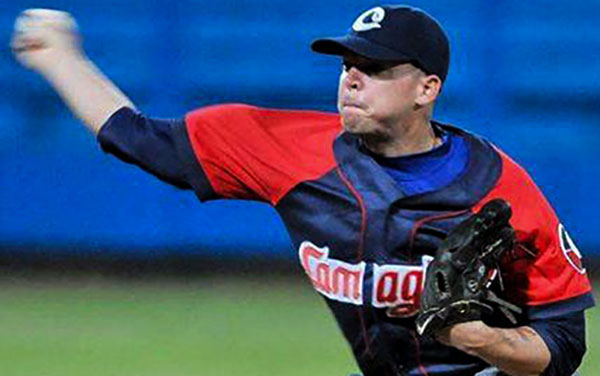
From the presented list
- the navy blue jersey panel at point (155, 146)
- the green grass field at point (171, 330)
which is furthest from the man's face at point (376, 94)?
the green grass field at point (171, 330)

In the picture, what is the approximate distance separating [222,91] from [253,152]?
546 centimetres

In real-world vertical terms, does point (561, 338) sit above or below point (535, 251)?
below

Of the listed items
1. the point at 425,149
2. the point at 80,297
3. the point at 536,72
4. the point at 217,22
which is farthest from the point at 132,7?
the point at 425,149

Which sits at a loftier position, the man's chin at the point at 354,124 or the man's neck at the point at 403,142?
the man's chin at the point at 354,124

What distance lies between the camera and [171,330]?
9273 mm

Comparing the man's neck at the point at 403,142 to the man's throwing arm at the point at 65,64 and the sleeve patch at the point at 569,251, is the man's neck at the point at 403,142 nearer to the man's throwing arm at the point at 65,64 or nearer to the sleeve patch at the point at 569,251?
the sleeve patch at the point at 569,251

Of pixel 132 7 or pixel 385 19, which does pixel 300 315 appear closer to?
pixel 132 7

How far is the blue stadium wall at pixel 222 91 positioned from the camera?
34.8ft

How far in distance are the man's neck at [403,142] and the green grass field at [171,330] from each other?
122 inches

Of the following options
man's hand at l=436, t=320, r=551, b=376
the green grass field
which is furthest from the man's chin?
the green grass field

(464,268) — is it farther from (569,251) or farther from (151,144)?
(151,144)

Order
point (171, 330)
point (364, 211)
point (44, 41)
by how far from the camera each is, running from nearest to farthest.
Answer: point (44, 41), point (364, 211), point (171, 330)

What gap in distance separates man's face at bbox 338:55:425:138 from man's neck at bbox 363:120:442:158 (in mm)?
36

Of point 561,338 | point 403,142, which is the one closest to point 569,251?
point 561,338
